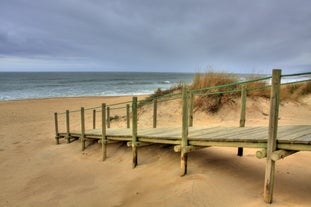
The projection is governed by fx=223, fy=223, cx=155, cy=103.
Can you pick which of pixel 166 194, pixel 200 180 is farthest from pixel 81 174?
pixel 200 180

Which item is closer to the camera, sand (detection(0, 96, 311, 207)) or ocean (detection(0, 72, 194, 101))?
sand (detection(0, 96, 311, 207))

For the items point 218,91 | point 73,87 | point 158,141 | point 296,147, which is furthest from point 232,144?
point 73,87

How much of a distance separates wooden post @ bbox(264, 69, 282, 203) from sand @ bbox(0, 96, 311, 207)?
0.23 meters

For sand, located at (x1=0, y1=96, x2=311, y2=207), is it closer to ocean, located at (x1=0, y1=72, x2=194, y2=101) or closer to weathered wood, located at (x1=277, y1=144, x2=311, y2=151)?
weathered wood, located at (x1=277, y1=144, x2=311, y2=151)

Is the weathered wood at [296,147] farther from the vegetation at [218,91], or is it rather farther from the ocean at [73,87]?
the ocean at [73,87]

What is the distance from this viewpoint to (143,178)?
4395 millimetres

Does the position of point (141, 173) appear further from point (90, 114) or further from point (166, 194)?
point (90, 114)

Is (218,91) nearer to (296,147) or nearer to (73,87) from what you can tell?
(296,147)

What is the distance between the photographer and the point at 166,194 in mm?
3543

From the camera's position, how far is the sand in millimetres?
3334

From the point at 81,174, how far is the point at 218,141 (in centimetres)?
339

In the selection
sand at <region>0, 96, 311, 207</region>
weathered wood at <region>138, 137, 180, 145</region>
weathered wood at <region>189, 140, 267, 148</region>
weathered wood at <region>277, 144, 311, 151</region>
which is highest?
weathered wood at <region>277, 144, 311, 151</region>

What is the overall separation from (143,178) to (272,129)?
2.62 metres

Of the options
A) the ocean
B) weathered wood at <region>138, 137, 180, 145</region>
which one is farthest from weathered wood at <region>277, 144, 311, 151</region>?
the ocean
